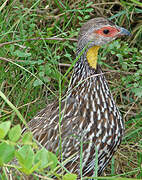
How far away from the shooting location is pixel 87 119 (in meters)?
2.47

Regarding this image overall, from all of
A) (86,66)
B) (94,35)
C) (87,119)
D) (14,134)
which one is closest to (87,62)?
(86,66)

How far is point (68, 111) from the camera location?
252 centimetres

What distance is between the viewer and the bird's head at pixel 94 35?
2.50m

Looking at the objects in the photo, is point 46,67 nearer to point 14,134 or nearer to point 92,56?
point 92,56

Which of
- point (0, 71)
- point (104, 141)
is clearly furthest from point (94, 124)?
point (0, 71)

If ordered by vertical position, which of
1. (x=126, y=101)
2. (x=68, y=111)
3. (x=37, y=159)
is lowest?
(x=126, y=101)

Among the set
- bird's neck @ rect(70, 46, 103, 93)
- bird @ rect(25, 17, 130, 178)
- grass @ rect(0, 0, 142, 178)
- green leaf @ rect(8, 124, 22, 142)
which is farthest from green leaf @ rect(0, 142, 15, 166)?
grass @ rect(0, 0, 142, 178)

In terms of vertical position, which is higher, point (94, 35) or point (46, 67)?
point (94, 35)

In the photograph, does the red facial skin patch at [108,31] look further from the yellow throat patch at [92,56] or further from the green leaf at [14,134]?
the green leaf at [14,134]

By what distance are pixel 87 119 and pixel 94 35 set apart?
0.51 meters

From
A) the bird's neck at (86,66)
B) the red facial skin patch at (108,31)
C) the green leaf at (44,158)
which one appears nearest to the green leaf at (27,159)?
the green leaf at (44,158)

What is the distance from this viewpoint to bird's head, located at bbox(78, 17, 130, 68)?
8.20ft

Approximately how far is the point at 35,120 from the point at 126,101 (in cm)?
109

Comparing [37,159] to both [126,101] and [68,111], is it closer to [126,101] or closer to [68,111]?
[68,111]
